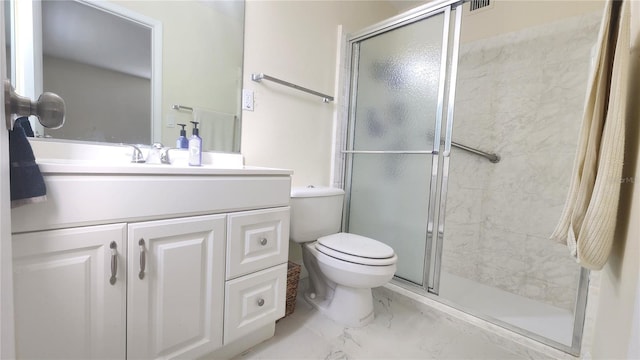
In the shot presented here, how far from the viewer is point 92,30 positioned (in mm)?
1108

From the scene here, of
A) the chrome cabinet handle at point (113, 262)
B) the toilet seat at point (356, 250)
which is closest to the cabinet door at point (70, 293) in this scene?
the chrome cabinet handle at point (113, 262)

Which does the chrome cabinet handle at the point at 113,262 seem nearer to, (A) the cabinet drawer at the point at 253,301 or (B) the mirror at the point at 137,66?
(A) the cabinet drawer at the point at 253,301

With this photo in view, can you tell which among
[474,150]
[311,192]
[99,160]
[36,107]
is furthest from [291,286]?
[474,150]

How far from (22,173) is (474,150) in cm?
231

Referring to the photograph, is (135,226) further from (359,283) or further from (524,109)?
(524,109)

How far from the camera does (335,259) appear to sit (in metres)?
1.37

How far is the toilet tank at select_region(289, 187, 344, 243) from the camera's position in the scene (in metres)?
1.48

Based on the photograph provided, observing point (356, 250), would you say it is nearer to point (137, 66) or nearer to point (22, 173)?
point (22, 173)

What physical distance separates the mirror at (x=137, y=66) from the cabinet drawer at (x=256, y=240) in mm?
538

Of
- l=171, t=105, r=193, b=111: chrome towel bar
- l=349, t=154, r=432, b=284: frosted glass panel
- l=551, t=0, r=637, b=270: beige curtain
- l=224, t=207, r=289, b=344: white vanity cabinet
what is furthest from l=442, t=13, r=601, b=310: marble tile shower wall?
l=171, t=105, r=193, b=111: chrome towel bar

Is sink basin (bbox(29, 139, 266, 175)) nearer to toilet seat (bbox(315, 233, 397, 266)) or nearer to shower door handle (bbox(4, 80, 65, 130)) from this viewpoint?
shower door handle (bbox(4, 80, 65, 130))

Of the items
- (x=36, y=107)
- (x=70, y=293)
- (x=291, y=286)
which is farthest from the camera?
(x=291, y=286)

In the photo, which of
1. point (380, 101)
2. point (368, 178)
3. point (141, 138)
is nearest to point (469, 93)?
point (380, 101)

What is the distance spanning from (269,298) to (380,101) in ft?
4.70
